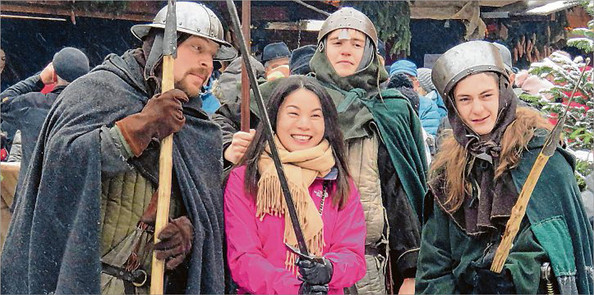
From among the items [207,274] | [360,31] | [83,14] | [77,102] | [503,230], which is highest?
[83,14]

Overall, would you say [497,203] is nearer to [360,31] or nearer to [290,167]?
[290,167]

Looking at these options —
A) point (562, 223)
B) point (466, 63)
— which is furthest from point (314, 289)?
point (466, 63)

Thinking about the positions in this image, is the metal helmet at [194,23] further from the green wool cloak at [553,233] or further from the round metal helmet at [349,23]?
the green wool cloak at [553,233]

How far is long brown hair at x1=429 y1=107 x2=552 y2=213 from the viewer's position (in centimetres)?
320

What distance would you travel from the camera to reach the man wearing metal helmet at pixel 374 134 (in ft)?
12.8

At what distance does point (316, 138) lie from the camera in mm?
3588

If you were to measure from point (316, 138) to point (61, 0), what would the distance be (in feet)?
16.1

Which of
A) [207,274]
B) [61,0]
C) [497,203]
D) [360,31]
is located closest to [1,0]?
[61,0]

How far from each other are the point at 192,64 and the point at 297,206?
0.74 metres

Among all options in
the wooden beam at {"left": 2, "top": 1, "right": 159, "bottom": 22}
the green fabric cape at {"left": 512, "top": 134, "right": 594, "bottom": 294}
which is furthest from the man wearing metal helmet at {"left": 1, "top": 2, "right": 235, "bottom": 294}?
the wooden beam at {"left": 2, "top": 1, "right": 159, "bottom": 22}

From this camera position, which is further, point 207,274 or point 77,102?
point 207,274

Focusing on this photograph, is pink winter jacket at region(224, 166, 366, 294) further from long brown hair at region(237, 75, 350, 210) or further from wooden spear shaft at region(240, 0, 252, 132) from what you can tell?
wooden spear shaft at region(240, 0, 252, 132)

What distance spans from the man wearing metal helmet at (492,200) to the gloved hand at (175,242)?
107 centimetres

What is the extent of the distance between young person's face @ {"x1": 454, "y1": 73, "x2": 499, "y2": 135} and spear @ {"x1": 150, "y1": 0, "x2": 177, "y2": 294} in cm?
118
